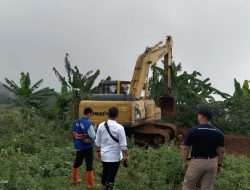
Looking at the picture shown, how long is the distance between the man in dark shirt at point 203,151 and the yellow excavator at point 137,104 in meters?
9.16

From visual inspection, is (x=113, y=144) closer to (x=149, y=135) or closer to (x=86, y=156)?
(x=86, y=156)

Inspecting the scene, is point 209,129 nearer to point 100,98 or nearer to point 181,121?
point 100,98

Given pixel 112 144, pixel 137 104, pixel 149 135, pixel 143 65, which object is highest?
pixel 143 65

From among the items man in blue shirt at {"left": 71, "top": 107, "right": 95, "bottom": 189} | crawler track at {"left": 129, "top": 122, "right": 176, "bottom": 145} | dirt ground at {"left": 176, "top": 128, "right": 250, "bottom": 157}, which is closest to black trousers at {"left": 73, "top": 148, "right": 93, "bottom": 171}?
man in blue shirt at {"left": 71, "top": 107, "right": 95, "bottom": 189}

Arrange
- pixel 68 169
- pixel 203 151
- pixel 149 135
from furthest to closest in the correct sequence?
pixel 149 135
pixel 68 169
pixel 203 151

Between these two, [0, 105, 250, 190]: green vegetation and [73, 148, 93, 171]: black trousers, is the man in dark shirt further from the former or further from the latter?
→ [73, 148, 93, 171]: black trousers

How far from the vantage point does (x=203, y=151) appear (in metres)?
7.38

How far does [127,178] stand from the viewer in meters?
11.0

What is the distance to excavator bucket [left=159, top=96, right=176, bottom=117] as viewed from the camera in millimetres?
21562

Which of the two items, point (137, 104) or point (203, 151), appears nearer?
point (203, 151)

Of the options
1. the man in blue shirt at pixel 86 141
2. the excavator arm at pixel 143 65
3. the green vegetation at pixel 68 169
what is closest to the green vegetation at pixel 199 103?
the excavator arm at pixel 143 65

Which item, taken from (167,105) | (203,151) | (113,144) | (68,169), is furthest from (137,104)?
(203,151)

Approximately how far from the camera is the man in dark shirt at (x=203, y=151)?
7359 millimetres

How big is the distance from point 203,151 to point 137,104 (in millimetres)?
9819
